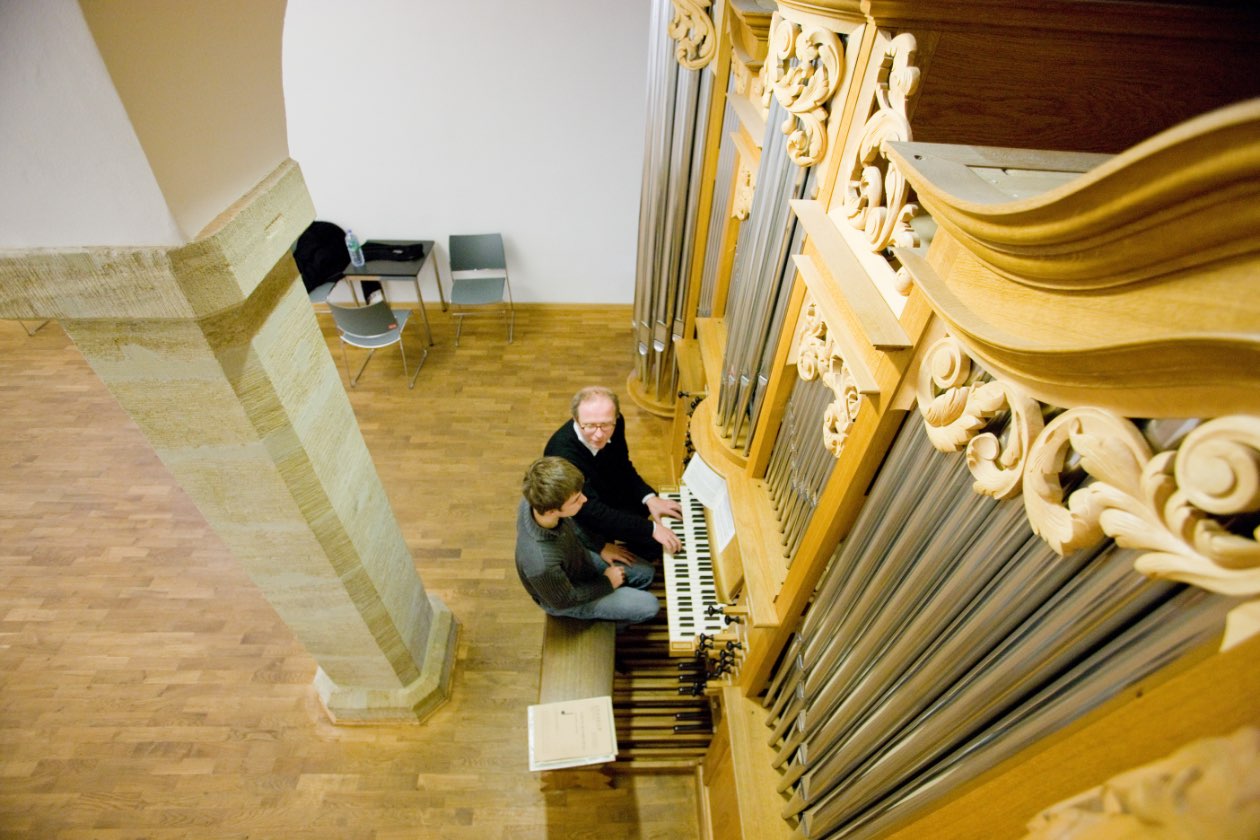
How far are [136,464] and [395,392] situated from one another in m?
2.00

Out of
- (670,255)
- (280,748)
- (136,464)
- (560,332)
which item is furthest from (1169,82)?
(136,464)

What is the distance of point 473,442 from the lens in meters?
4.80

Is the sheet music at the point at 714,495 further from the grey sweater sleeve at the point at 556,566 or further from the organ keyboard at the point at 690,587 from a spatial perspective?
the grey sweater sleeve at the point at 556,566

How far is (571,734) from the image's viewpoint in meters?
2.51

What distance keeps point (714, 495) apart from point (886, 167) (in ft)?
4.90

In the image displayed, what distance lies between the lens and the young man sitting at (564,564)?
8.18ft

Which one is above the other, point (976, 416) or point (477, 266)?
point (976, 416)

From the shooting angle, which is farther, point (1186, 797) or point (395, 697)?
point (395, 697)

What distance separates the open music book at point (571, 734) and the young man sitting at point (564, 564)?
421 millimetres

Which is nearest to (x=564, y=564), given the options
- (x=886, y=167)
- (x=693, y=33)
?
(x=886, y=167)

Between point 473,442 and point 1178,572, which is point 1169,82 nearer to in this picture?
point 1178,572

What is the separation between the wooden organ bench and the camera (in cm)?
270

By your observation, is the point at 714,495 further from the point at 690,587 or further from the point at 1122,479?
the point at 1122,479

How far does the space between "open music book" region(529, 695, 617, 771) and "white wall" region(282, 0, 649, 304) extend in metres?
4.37
